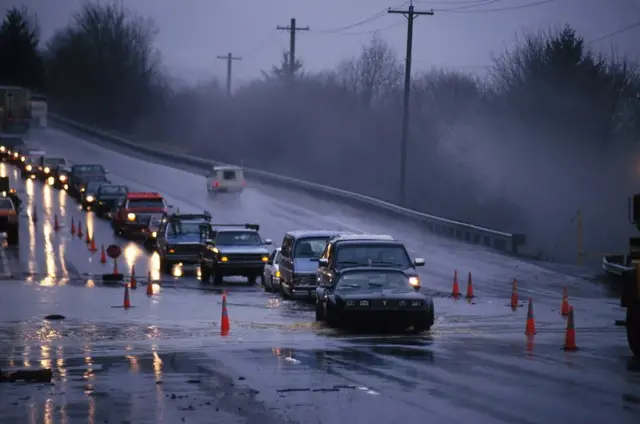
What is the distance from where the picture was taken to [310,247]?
31.7 meters

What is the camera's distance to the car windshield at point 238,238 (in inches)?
1490

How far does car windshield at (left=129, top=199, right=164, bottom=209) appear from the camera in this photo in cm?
5175

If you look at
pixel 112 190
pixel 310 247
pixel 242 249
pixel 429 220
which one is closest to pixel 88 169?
pixel 112 190

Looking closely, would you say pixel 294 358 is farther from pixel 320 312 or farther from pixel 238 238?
pixel 238 238

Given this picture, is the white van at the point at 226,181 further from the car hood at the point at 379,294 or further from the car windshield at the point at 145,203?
the car hood at the point at 379,294

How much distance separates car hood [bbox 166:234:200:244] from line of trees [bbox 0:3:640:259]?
21441 millimetres

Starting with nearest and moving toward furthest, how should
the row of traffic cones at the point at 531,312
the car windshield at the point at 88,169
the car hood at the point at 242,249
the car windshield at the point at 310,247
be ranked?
the row of traffic cones at the point at 531,312 → the car windshield at the point at 310,247 → the car hood at the point at 242,249 → the car windshield at the point at 88,169

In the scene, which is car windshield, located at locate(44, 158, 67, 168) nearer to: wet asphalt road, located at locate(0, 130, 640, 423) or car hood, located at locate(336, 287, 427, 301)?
wet asphalt road, located at locate(0, 130, 640, 423)

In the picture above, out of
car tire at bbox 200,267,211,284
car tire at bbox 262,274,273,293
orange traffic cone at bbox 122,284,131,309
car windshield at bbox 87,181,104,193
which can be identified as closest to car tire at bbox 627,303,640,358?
orange traffic cone at bbox 122,284,131,309

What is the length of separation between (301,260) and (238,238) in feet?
24.1

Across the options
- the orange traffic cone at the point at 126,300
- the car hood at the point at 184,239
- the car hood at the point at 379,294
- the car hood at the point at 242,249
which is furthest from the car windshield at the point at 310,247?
the car hood at the point at 184,239

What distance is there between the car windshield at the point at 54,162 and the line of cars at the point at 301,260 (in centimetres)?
1613

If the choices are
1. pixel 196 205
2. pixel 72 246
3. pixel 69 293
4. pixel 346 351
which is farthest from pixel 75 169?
pixel 346 351

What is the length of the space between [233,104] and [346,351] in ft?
341
